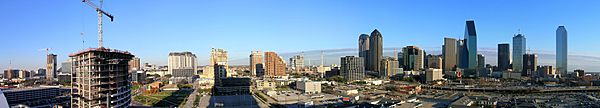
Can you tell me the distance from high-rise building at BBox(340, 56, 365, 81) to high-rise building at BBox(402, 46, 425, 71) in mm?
13185

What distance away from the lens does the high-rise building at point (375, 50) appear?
4531cm

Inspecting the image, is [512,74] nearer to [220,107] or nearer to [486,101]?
[486,101]

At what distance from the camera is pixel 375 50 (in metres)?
46.1

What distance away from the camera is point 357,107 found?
12.0m

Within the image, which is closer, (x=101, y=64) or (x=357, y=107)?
(x=101, y=64)

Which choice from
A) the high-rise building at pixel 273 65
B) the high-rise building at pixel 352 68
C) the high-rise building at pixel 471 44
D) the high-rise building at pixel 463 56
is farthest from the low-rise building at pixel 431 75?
the high-rise building at pixel 471 44

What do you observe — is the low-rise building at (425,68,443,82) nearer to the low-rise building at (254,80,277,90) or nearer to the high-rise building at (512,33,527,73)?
the low-rise building at (254,80,277,90)

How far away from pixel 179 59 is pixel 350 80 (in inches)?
853

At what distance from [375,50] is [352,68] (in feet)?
50.2

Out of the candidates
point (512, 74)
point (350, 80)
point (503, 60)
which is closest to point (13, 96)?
point (350, 80)

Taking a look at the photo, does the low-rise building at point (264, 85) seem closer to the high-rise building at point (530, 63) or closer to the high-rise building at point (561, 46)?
the high-rise building at point (530, 63)

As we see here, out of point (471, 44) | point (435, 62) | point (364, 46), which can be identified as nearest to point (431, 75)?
point (435, 62)

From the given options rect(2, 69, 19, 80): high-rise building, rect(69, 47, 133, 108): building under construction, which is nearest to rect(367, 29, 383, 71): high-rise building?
rect(2, 69, 19, 80): high-rise building

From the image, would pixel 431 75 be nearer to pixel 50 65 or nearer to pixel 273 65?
pixel 273 65
